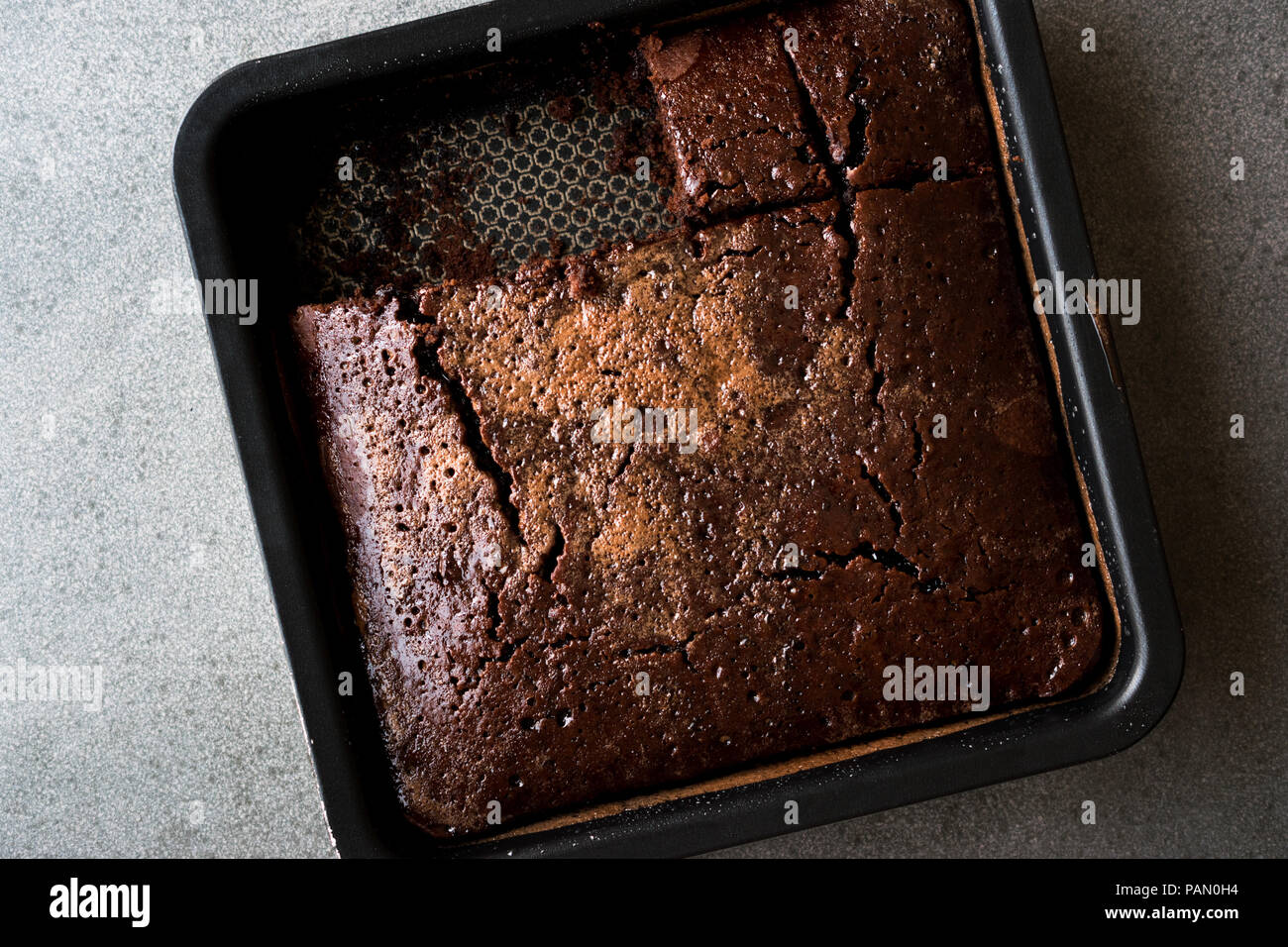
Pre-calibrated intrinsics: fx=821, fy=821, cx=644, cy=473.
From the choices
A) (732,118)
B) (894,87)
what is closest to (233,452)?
(732,118)

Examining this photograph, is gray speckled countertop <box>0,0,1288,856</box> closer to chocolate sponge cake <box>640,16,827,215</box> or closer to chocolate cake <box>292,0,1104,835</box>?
chocolate cake <box>292,0,1104,835</box>

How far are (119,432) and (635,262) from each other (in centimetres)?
114

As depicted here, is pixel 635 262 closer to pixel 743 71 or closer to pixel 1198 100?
pixel 743 71

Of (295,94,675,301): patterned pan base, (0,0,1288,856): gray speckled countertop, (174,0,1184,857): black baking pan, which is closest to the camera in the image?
(174,0,1184,857): black baking pan

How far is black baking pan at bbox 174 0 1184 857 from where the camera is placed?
4.33 ft

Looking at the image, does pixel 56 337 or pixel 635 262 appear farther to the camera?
pixel 56 337

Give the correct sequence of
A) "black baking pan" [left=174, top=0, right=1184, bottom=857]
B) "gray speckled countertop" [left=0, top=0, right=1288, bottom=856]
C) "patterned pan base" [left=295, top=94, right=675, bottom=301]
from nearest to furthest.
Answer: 1. "black baking pan" [left=174, top=0, right=1184, bottom=857]
2. "patterned pan base" [left=295, top=94, right=675, bottom=301]
3. "gray speckled countertop" [left=0, top=0, right=1288, bottom=856]

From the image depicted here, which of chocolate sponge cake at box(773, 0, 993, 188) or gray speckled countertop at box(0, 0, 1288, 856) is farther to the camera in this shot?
gray speckled countertop at box(0, 0, 1288, 856)

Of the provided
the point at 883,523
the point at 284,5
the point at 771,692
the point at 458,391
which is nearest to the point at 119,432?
the point at 458,391

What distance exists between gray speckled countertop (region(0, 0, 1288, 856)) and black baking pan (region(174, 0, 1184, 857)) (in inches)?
14.0

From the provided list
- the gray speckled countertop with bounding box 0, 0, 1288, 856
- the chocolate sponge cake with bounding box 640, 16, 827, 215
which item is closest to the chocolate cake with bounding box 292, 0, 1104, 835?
the chocolate sponge cake with bounding box 640, 16, 827, 215

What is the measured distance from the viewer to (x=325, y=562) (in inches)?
54.6

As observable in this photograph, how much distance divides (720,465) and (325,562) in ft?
2.25

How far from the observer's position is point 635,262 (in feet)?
4.55
